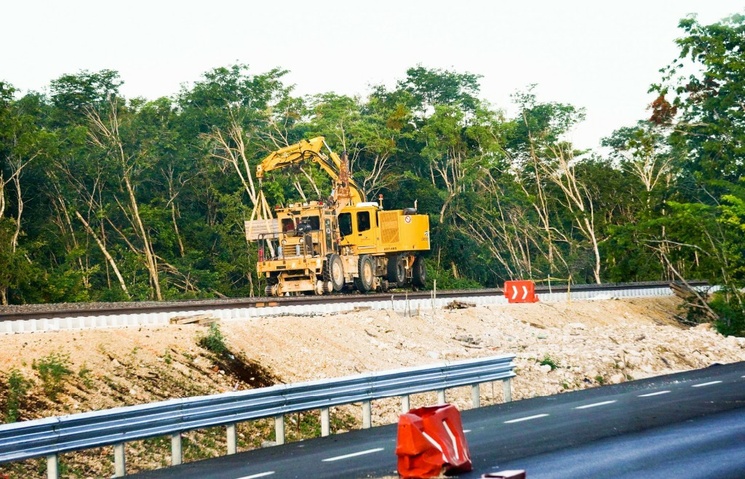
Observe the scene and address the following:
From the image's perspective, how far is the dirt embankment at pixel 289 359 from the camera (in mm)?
16844

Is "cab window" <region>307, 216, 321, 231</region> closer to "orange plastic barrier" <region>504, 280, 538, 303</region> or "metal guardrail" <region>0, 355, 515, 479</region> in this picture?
"orange plastic barrier" <region>504, 280, 538, 303</region>

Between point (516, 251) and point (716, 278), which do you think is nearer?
point (716, 278)

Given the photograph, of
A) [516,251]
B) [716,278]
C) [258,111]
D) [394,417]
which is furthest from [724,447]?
[516,251]

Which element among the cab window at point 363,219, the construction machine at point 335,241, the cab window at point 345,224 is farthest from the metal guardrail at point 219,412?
the cab window at point 363,219

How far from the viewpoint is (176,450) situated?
1475 centimetres

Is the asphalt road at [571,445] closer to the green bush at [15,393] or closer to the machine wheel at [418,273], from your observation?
the green bush at [15,393]

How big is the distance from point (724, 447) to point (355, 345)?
12813 mm

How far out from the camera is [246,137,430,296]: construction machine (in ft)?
132

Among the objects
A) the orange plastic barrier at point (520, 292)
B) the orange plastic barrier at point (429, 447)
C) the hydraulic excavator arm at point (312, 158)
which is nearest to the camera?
the orange plastic barrier at point (429, 447)

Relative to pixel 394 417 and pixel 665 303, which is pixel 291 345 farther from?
pixel 665 303

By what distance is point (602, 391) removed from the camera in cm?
2066

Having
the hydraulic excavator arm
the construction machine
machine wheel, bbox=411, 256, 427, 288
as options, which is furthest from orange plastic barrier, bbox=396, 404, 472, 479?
machine wheel, bbox=411, 256, 427, 288

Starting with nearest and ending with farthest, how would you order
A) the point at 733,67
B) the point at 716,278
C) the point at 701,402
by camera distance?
the point at 701,402 < the point at 716,278 < the point at 733,67

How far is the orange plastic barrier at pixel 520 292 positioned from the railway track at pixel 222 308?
1.58 ft
